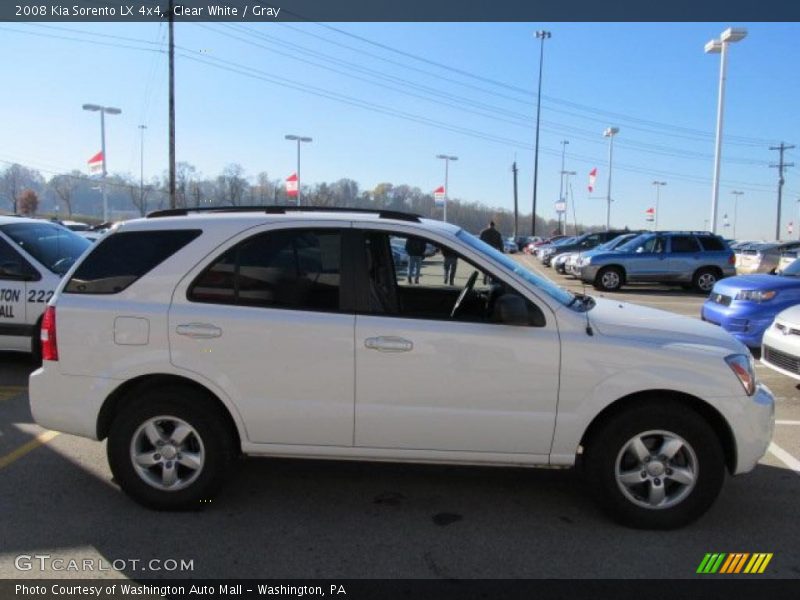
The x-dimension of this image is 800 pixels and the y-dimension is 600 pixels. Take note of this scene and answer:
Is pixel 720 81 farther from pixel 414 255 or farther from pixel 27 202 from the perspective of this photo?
pixel 27 202

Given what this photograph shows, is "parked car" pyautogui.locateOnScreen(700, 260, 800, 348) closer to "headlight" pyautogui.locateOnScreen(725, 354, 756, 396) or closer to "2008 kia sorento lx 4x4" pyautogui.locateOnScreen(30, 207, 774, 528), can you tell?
"headlight" pyautogui.locateOnScreen(725, 354, 756, 396)

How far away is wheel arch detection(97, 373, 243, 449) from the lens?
3.80 m

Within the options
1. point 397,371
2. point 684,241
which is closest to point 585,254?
point 684,241

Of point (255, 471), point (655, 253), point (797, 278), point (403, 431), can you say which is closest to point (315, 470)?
point (255, 471)

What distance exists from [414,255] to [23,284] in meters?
5.04

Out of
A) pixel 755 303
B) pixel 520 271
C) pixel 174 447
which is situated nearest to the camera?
pixel 174 447

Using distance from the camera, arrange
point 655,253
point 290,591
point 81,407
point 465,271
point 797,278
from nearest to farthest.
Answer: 1. point 290,591
2. point 81,407
3. point 465,271
4. point 797,278
5. point 655,253

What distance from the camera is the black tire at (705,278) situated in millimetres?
19781

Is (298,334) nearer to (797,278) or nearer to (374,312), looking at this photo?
(374,312)

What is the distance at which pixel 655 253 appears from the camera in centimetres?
1989

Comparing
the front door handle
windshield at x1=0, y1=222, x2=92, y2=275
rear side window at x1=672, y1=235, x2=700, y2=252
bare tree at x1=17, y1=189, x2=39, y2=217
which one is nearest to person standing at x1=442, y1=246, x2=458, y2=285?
the front door handle

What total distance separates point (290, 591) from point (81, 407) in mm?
1776

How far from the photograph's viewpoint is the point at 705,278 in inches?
779

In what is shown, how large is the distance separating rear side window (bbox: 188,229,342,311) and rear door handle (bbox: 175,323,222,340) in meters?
0.16
